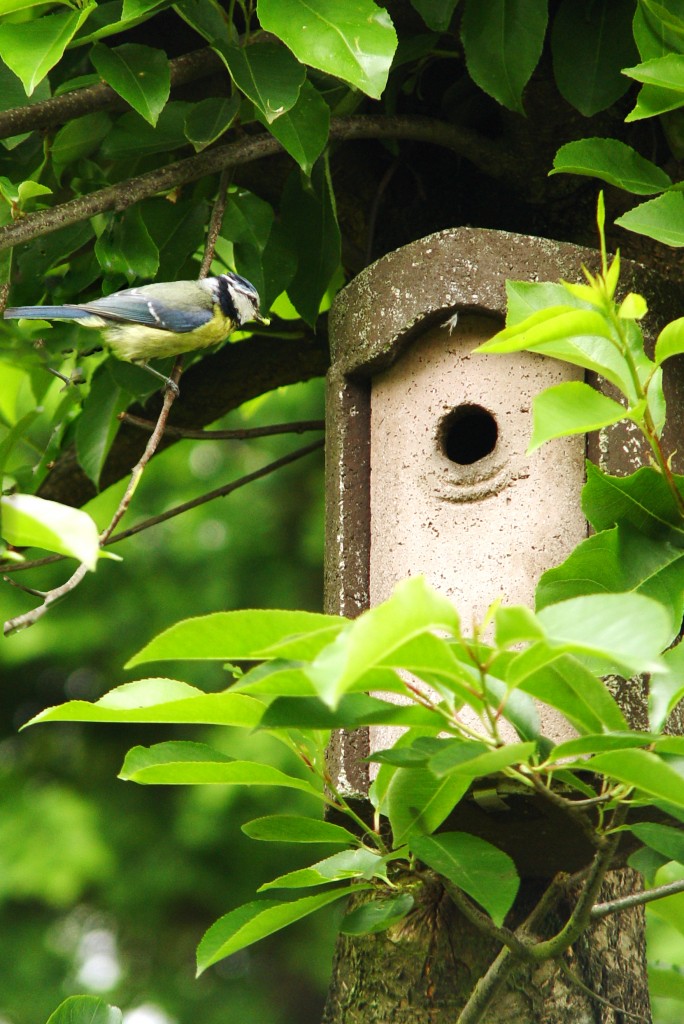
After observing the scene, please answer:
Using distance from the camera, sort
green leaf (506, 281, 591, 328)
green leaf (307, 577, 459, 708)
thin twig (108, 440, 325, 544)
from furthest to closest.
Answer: thin twig (108, 440, 325, 544), green leaf (506, 281, 591, 328), green leaf (307, 577, 459, 708)

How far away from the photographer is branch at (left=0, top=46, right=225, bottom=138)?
1.83m

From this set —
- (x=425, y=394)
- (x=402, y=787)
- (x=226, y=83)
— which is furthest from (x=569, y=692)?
(x=226, y=83)

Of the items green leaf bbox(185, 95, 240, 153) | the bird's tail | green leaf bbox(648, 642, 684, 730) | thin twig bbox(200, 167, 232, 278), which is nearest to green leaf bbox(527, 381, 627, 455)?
green leaf bbox(648, 642, 684, 730)

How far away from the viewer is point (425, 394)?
1.94 meters

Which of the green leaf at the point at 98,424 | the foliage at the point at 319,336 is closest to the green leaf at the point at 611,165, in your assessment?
the foliage at the point at 319,336

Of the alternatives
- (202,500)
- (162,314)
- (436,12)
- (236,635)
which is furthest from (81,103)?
(236,635)

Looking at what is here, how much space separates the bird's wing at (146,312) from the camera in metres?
2.36

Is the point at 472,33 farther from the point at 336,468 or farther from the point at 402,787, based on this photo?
the point at 402,787

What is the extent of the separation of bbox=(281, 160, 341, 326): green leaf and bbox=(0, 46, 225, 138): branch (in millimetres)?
234

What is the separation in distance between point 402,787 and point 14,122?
109 centimetres

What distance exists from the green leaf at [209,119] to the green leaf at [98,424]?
1.94 ft

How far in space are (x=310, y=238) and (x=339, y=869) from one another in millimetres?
1116

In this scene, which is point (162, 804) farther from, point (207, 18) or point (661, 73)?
point (661, 73)

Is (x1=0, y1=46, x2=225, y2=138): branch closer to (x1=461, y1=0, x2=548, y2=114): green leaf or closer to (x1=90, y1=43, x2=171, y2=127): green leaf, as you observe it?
(x1=90, y1=43, x2=171, y2=127): green leaf
